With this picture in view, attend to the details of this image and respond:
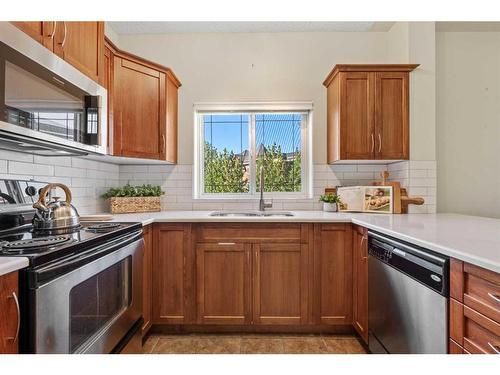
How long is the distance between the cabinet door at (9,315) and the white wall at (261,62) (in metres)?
2.14

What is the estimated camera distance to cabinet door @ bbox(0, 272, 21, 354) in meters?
0.78

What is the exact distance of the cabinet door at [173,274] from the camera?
6.99ft

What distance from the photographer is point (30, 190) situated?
1.61m

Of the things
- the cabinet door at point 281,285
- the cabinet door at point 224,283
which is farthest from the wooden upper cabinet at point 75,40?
the cabinet door at point 281,285

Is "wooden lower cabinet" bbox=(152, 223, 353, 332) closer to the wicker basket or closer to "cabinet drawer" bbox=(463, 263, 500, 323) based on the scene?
the wicker basket

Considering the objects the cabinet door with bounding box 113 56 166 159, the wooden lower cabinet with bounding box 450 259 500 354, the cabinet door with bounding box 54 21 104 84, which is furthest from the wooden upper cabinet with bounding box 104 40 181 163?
the wooden lower cabinet with bounding box 450 259 500 354

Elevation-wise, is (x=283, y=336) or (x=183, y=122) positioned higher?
(x=183, y=122)

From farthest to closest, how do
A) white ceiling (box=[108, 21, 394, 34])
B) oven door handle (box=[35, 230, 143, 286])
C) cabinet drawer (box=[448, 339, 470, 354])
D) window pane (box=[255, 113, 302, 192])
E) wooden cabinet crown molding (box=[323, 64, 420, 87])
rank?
1. window pane (box=[255, 113, 302, 192])
2. white ceiling (box=[108, 21, 394, 34])
3. wooden cabinet crown molding (box=[323, 64, 420, 87])
4. cabinet drawer (box=[448, 339, 470, 354])
5. oven door handle (box=[35, 230, 143, 286])

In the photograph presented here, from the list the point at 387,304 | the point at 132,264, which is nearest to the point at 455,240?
the point at 387,304

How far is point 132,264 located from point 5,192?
72 centimetres

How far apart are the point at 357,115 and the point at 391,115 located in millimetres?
282

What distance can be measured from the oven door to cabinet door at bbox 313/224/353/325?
4.04 feet

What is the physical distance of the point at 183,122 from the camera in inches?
109
